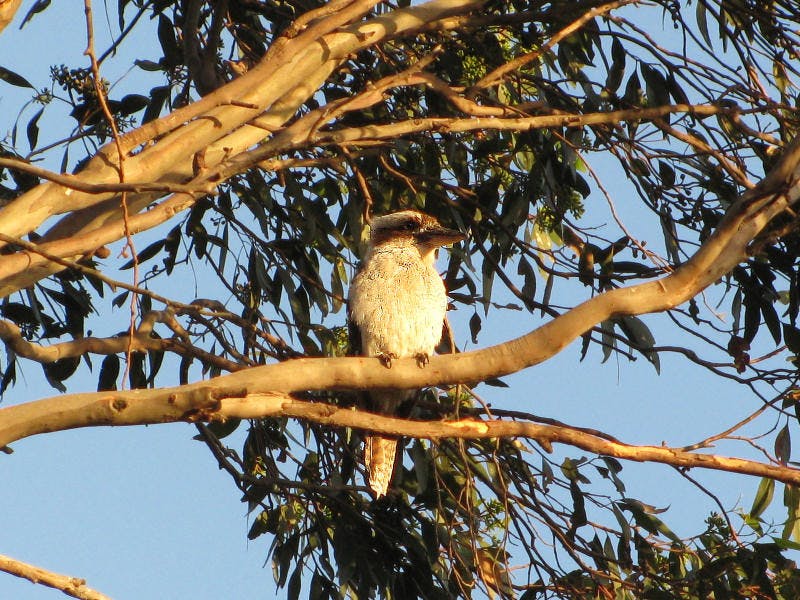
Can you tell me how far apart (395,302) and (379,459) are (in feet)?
2.11

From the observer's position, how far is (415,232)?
15.1 feet

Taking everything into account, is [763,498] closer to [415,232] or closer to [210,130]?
[415,232]

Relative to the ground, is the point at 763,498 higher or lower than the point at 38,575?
higher

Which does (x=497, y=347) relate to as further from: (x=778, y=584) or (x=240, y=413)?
(x=778, y=584)

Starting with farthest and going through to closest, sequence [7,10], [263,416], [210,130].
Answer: [210,130], [7,10], [263,416]

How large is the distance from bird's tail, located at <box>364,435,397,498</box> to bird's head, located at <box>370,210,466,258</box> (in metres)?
0.81

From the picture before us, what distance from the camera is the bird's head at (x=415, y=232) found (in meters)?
4.59

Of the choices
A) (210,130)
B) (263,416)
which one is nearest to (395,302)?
(210,130)

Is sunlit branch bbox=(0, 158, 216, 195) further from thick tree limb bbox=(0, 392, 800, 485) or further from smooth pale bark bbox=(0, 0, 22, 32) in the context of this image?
smooth pale bark bbox=(0, 0, 22, 32)

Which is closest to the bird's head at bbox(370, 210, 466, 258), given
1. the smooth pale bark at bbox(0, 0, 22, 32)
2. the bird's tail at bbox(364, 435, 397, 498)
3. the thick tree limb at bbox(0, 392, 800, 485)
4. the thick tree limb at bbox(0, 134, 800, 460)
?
the bird's tail at bbox(364, 435, 397, 498)

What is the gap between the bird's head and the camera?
15.0 feet

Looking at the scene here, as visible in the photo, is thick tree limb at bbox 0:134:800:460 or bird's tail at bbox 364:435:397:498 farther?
bird's tail at bbox 364:435:397:498

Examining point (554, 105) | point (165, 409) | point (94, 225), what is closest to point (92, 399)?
point (165, 409)

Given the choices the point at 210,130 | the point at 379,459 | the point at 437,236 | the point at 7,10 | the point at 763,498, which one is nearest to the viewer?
the point at 7,10
